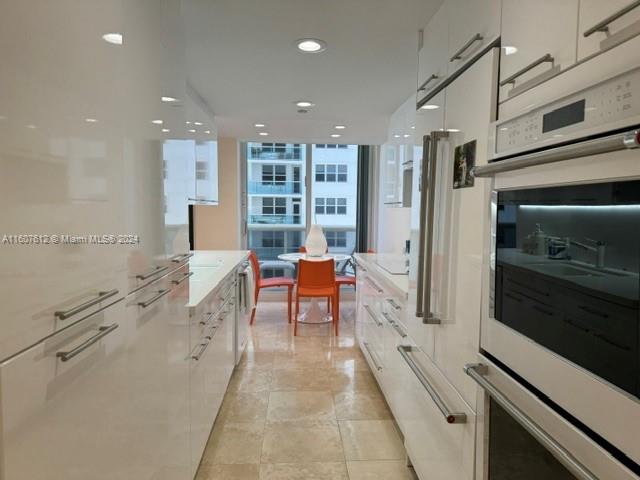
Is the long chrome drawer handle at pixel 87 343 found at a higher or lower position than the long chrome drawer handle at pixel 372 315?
higher

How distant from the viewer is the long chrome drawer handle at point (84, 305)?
2.65 ft

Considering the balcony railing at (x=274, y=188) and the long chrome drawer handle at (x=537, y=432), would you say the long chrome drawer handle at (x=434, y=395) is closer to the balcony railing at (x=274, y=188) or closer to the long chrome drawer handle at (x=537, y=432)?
the long chrome drawer handle at (x=537, y=432)

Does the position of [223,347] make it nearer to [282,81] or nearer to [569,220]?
[282,81]

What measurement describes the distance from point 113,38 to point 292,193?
5.03 metres

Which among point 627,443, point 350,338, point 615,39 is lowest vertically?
point 350,338

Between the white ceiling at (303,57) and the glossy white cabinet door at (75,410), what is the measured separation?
5.03 feet

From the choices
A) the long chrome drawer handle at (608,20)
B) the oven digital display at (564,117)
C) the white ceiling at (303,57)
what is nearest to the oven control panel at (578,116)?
the oven digital display at (564,117)

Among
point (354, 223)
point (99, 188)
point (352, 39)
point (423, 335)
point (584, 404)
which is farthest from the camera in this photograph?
point (354, 223)

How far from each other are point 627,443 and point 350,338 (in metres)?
3.81

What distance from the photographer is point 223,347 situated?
2666mm

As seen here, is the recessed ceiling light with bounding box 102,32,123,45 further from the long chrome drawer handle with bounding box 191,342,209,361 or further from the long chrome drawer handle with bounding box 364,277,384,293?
the long chrome drawer handle with bounding box 364,277,384,293

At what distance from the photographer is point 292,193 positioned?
6094 mm

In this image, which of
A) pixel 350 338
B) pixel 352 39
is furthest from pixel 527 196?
pixel 350 338

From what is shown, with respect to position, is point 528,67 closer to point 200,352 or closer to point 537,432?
point 537,432
